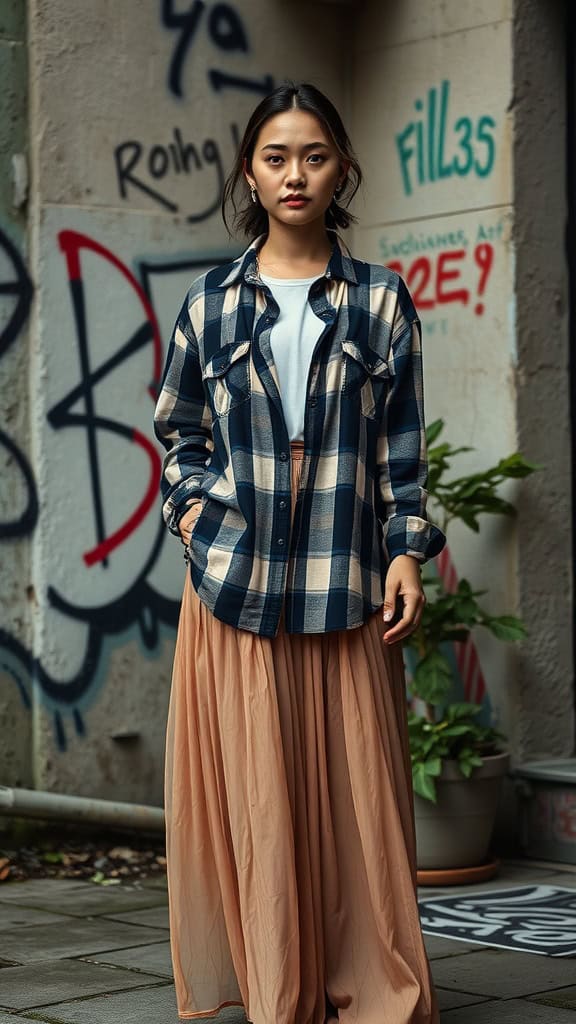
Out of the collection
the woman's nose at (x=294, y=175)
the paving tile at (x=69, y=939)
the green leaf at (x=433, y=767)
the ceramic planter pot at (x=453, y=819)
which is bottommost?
the paving tile at (x=69, y=939)

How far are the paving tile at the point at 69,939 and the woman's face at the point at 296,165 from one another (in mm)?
2223

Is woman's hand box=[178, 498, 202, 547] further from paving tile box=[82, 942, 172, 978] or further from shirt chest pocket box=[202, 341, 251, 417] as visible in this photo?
paving tile box=[82, 942, 172, 978]

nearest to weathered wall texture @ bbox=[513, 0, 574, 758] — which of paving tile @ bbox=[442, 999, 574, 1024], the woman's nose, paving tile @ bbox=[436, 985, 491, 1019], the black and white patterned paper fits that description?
the black and white patterned paper

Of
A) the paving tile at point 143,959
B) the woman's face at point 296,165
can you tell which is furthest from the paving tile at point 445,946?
the woman's face at point 296,165

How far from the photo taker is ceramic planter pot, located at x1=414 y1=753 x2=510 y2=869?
5.68 m

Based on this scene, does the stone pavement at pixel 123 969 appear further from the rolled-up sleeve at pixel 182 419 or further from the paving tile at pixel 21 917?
the rolled-up sleeve at pixel 182 419

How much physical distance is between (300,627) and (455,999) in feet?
3.73

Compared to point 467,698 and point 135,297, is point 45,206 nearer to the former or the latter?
point 135,297

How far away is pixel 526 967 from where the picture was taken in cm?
444

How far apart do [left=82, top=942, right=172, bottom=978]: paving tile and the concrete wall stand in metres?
1.95

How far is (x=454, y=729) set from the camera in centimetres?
571

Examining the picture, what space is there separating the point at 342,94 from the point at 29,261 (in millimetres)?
1646

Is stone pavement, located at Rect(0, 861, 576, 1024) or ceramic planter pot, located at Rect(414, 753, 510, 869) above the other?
ceramic planter pot, located at Rect(414, 753, 510, 869)

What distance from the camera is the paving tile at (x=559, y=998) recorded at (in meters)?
4.00
